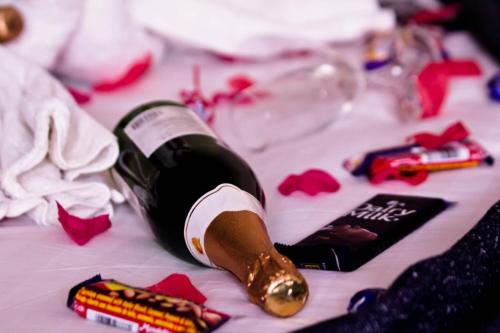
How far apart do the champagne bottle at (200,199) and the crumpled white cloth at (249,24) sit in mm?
400

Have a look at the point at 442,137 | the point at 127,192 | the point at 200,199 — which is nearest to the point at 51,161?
the point at 127,192

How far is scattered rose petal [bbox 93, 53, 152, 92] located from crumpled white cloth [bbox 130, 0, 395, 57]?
0.18ft

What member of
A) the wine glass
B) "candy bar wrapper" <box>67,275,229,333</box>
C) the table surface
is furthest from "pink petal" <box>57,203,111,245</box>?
the wine glass

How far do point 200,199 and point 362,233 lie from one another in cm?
14

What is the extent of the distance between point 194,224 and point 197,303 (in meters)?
0.08

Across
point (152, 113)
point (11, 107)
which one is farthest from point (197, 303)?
point (11, 107)

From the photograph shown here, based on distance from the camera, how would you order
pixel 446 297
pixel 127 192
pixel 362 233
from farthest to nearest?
pixel 127 192 → pixel 362 233 → pixel 446 297

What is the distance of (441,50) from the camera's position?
3.78ft

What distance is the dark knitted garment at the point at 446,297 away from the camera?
1.67 ft

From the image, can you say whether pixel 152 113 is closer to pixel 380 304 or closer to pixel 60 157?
pixel 60 157

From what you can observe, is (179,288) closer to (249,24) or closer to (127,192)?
(127,192)

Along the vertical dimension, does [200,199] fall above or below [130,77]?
above

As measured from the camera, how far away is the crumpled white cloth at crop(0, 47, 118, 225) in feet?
2.42

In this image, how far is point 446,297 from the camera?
1.76ft
